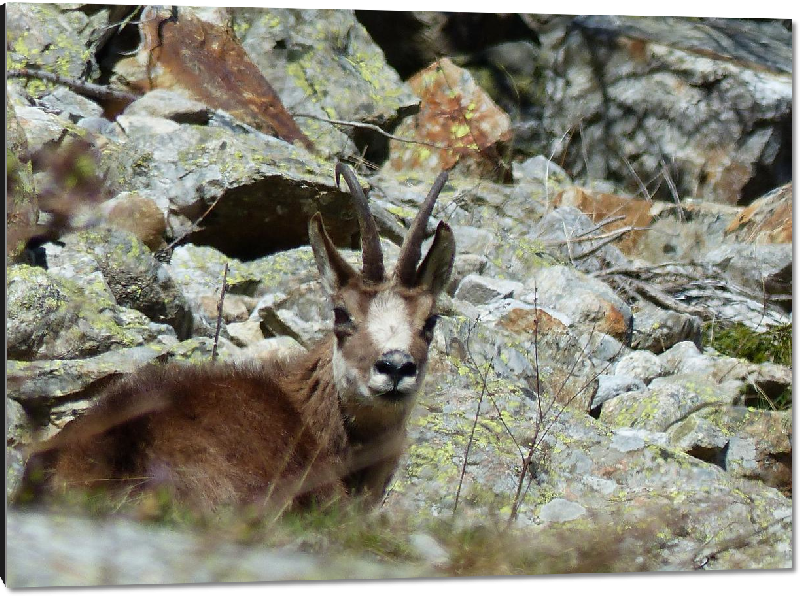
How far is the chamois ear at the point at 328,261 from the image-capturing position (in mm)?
4727

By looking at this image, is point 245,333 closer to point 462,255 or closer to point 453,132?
point 462,255

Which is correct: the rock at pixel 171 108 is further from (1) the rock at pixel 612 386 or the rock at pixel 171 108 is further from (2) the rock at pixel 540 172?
(2) the rock at pixel 540 172

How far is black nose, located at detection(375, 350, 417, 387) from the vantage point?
438 centimetres

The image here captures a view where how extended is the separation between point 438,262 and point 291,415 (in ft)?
3.45

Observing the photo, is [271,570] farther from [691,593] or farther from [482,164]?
[482,164]

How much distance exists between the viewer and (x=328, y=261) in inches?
188

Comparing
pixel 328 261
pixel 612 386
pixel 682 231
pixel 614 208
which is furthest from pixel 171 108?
pixel 682 231

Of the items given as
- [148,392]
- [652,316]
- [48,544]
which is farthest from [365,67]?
[48,544]

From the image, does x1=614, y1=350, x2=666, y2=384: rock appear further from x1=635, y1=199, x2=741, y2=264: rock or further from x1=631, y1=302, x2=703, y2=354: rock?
x1=635, y1=199, x2=741, y2=264: rock

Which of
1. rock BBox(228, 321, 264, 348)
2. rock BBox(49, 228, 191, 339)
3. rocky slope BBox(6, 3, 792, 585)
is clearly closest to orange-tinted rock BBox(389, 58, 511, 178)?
rocky slope BBox(6, 3, 792, 585)

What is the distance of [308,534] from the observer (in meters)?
4.27

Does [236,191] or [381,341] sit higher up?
[381,341]

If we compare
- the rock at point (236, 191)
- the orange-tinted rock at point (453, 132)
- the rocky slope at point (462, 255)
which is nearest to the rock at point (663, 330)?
the rocky slope at point (462, 255)

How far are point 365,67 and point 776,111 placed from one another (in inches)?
181
